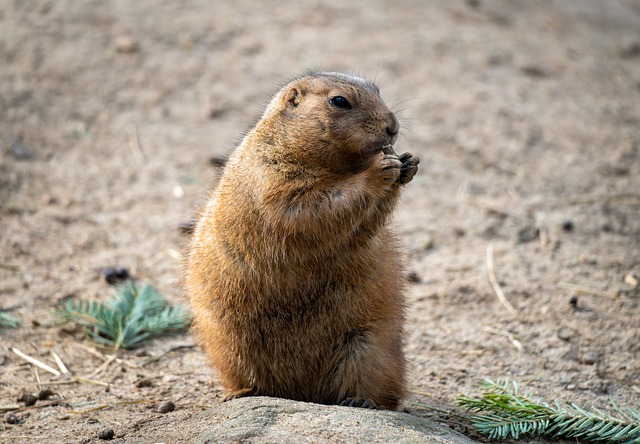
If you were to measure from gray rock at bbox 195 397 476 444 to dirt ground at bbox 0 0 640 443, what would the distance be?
0.27 metres

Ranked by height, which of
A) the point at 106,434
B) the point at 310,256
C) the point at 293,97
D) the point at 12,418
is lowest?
the point at 12,418

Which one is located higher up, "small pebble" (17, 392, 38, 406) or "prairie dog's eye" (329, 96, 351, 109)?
"prairie dog's eye" (329, 96, 351, 109)

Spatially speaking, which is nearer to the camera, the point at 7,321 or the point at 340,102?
the point at 340,102

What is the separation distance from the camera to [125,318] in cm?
596

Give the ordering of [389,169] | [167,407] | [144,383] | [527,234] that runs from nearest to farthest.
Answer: [389,169]
[167,407]
[144,383]
[527,234]

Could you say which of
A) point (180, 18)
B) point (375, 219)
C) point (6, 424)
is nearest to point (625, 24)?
point (180, 18)

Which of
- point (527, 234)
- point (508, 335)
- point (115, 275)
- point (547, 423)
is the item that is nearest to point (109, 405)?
point (115, 275)

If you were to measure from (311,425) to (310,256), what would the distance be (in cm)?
93

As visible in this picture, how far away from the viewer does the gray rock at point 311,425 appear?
12.4 ft

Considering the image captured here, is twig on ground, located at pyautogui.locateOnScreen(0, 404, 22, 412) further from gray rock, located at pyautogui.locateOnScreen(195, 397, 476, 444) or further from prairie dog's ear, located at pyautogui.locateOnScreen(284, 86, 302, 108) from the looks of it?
prairie dog's ear, located at pyautogui.locateOnScreen(284, 86, 302, 108)

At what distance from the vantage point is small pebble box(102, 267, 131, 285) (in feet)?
22.2

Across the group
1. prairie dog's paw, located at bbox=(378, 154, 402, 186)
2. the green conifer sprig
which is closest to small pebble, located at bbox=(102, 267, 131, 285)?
the green conifer sprig

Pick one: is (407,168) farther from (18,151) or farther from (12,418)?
(18,151)

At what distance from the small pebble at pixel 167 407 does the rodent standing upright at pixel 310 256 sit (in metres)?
0.36
